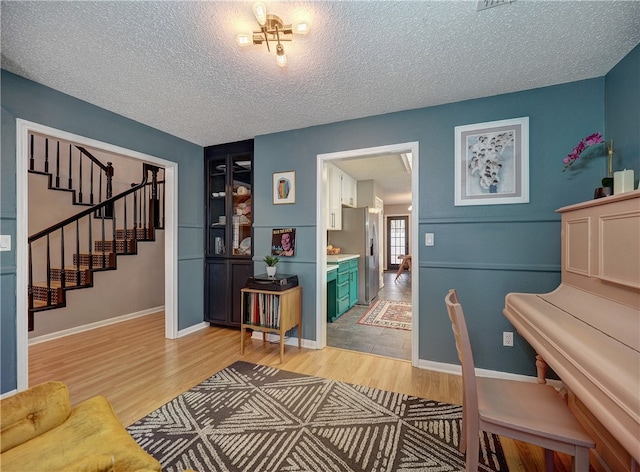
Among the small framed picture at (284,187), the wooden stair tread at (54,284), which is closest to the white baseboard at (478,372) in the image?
the small framed picture at (284,187)

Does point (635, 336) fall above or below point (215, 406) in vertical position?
above

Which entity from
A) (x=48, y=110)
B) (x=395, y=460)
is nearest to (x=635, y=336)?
(x=395, y=460)

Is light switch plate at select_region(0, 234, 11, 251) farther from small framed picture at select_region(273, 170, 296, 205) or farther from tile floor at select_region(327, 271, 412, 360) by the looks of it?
tile floor at select_region(327, 271, 412, 360)

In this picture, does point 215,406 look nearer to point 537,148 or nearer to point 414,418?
point 414,418

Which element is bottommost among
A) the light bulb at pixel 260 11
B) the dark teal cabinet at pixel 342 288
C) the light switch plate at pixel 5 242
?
the dark teal cabinet at pixel 342 288

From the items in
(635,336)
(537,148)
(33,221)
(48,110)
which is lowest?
(635,336)

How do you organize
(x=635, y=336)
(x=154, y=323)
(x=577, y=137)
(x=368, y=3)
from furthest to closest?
(x=154, y=323) < (x=577, y=137) < (x=368, y=3) < (x=635, y=336)

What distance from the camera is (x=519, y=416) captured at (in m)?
1.18

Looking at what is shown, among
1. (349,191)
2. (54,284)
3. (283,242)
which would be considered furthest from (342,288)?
(54,284)

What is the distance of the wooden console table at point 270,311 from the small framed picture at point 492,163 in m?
1.90

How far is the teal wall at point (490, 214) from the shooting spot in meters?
2.16

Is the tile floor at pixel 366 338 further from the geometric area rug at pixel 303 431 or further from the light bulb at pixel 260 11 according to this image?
the light bulb at pixel 260 11

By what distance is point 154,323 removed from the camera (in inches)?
155

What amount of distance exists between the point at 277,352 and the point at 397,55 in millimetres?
2913
